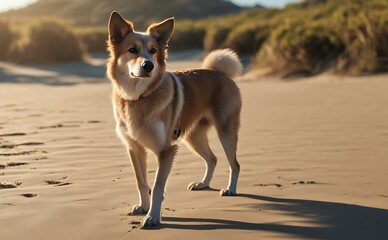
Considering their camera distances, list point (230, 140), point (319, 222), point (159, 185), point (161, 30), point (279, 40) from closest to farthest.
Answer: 1. point (319, 222)
2. point (159, 185)
3. point (161, 30)
4. point (230, 140)
5. point (279, 40)

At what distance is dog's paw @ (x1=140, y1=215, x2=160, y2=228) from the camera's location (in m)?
3.69

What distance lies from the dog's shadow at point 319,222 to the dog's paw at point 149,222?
0.19ft

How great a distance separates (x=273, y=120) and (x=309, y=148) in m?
2.02

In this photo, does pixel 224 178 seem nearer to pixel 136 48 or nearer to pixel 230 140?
pixel 230 140

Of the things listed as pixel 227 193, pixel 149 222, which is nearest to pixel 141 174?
pixel 149 222

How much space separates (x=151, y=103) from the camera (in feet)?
13.7

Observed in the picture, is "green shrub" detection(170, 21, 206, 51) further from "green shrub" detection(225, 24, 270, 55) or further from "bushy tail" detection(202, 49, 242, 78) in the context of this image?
"bushy tail" detection(202, 49, 242, 78)

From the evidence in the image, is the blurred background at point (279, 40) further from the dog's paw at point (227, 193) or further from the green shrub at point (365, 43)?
A: the dog's paw at point (227, 193)

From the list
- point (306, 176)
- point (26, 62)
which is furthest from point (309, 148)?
point (26, 62)

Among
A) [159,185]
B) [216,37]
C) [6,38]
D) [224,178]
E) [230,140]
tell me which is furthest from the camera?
[216,37]

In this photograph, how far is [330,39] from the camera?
13.6 meters

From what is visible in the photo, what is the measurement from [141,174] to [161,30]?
3.67ft

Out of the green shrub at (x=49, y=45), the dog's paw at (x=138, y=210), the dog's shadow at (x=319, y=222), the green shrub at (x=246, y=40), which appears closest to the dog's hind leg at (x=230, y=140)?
the dog's shadow at (x=319, y=222)

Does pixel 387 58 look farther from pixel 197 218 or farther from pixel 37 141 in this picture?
pixel 197 218
